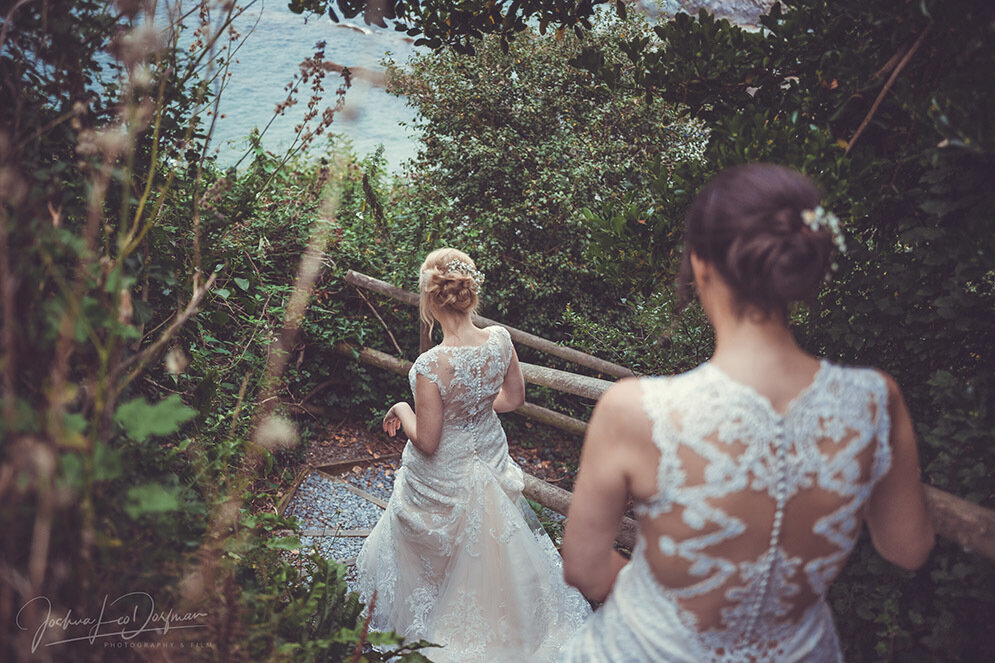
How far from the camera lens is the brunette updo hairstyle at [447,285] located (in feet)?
10.6

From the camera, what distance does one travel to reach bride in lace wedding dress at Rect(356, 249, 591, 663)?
3.23 m

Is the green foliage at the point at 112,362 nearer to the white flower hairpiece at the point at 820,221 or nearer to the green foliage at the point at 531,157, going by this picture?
the white flower hairpiece at the point at 820,221

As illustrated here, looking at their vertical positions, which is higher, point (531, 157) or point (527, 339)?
point (531, 157)

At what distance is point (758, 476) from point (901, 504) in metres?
0.38

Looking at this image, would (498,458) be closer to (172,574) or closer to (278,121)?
(172,574)

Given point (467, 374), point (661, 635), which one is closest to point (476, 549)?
point (467, 374)

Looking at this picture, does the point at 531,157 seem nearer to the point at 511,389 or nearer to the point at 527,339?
the point at 527,339

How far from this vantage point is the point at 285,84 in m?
8.59

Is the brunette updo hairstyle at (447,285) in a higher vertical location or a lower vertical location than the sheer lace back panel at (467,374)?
higher

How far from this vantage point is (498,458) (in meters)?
3.49

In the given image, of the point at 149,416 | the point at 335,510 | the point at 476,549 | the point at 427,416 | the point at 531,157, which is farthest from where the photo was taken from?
the point at 531,157

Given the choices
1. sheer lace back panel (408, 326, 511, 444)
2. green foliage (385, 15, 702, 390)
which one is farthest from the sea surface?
sheer lace back panel (408, 326, 511, 444)

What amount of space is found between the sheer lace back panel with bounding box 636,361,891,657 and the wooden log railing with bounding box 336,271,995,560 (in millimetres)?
318

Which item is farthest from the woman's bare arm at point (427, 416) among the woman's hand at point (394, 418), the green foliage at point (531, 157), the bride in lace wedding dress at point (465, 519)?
the green foliage at point (531, 157)
